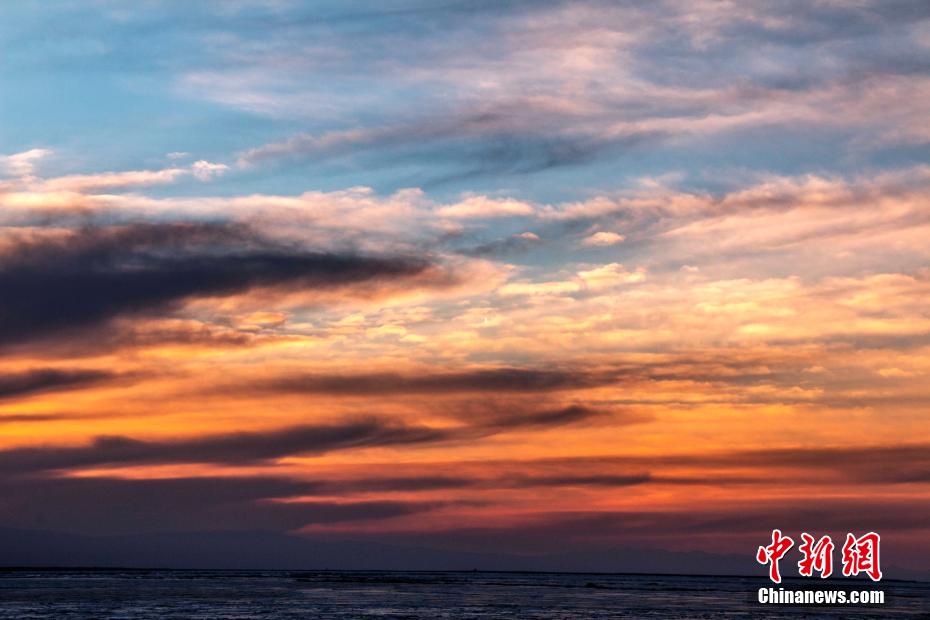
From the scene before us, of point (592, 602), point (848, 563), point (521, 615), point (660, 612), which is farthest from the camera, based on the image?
point (592, 602)

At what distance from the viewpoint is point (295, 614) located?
107 meters

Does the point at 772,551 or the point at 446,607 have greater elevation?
the point at 772,551

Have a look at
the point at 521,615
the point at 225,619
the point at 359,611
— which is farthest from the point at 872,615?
the point at 225,619

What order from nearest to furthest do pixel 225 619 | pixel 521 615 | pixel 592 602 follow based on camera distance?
pixel 225 619 → pixel 521 615 → pixel 592 602

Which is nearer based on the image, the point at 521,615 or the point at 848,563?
the point at 848,563

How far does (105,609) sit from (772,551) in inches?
2831

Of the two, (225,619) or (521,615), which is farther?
(521,615)

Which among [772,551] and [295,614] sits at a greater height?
[772,551]

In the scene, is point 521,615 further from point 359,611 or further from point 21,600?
point 21,600

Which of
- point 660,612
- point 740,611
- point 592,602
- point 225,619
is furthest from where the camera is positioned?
point 592,602

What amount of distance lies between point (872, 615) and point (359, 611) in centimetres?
6327

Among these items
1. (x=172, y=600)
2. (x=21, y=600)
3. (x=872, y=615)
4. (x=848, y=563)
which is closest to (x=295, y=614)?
(x=172, y=600)

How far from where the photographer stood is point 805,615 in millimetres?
125812

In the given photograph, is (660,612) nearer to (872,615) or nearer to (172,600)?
(872,615)
